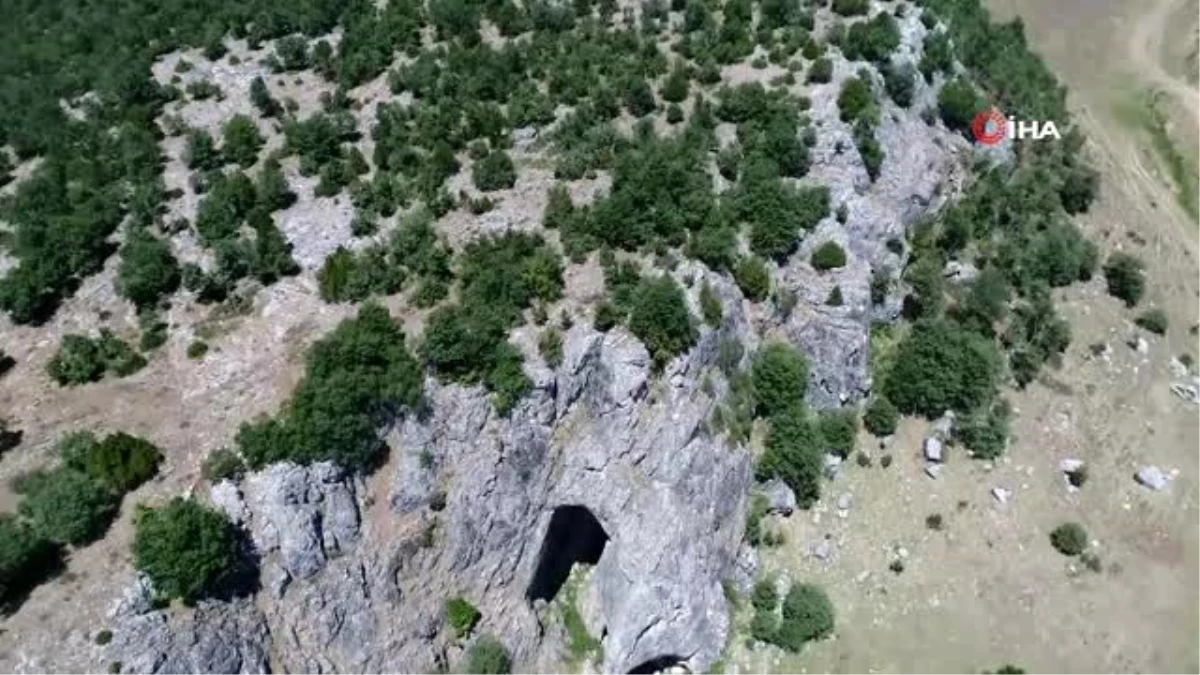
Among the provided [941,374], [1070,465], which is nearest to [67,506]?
[941,374]

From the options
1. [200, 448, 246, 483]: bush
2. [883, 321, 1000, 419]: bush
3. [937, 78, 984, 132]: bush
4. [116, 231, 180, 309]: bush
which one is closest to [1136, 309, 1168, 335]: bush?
[883, 321, 1000, 419]: bush

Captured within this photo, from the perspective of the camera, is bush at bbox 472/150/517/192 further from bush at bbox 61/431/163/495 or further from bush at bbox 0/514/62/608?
bush at bbox 0/514/62/608

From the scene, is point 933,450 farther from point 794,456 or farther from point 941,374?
point 794,456

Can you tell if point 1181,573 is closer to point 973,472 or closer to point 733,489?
point 973,472

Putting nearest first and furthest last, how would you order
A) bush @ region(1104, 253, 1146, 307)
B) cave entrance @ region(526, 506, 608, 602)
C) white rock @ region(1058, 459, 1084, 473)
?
cave entrance @ region(526, 506, 608, 602)
white rock @ region(1058, 459, 1084, 473)
bush @ region(1104, 253, 1146, 307)

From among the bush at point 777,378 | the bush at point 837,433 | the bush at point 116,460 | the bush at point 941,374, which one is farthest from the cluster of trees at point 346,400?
the bush at point 941,374

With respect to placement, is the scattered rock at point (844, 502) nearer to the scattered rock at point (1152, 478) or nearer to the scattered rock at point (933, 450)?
the scattered rock at point (933, 450)

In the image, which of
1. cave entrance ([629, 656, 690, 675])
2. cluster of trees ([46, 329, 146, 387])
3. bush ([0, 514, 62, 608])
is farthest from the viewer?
cave entrance ([629, 656, 690, 675])

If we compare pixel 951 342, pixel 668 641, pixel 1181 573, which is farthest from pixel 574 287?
pixel 1181 573
